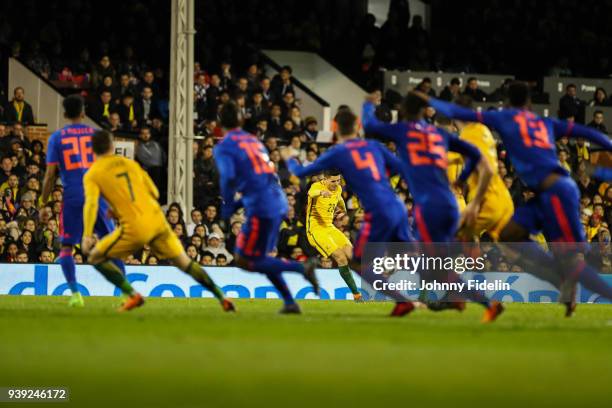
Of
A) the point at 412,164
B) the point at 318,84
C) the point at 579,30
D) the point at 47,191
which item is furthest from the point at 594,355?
the point at 579,30

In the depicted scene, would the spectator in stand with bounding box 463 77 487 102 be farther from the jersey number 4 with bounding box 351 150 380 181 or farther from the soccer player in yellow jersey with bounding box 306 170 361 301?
the jersey number 4 with bounding box 351 150 380 181

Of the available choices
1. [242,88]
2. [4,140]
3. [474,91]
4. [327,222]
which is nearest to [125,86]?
[242,88]

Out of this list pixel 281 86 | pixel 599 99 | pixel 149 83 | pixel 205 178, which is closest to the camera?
pixel 205 178

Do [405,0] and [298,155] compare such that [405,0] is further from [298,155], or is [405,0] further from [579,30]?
[298,155]

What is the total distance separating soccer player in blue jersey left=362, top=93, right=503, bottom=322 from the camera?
13688 mm

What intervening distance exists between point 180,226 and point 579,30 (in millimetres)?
15941

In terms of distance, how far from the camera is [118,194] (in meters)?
14.0

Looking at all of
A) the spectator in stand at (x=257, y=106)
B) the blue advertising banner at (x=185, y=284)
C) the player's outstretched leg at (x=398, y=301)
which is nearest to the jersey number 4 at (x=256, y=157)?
the player's outstretched leg at (x=398, y=301)

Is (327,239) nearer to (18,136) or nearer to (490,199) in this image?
(490,199)

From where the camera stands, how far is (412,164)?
1380 centimetres

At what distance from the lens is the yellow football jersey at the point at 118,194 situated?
46.0 ft

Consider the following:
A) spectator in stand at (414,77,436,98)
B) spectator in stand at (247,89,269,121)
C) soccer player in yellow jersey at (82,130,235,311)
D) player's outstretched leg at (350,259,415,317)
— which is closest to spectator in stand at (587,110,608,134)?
spectator in stand at (414,77,436,98)

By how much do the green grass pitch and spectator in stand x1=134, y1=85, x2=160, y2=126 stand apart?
12329 mm

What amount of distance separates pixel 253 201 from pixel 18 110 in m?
12.5
